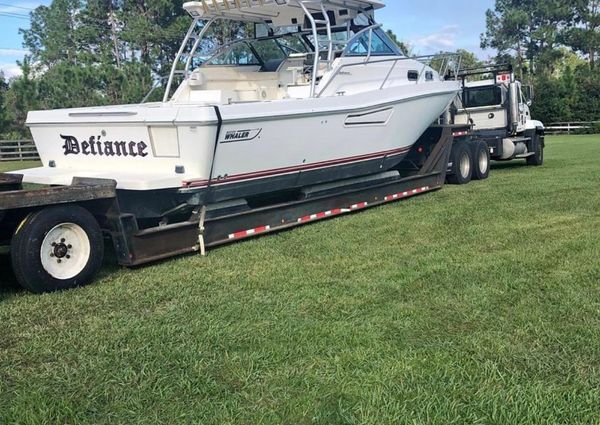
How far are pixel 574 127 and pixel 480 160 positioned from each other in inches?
1150

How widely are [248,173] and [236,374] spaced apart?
12.0ft

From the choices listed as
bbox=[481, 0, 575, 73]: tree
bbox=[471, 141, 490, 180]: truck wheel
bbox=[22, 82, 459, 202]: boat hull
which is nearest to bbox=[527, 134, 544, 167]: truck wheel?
bbox=[471, 141, 490, 180]: truck wheel

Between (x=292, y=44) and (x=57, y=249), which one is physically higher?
(x=292, y=44)

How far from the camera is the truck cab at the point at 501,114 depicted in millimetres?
14742

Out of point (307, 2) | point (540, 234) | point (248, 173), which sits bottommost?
point (540, 234)

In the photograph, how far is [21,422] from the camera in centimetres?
313

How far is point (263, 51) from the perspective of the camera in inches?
372

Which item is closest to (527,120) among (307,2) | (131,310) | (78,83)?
(307,2)

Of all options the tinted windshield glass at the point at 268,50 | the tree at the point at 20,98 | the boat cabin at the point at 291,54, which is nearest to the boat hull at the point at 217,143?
the boat cabin at the point at 291,54

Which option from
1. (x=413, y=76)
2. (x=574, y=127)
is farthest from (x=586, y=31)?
(x=413, y=76)

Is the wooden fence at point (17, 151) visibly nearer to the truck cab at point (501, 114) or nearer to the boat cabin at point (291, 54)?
the truck cab at point (501, 114)

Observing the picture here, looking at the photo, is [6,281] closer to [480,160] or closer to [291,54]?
[291,54]

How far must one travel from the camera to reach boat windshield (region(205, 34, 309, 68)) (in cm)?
926

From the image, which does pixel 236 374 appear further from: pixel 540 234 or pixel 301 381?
pixel 540 234
